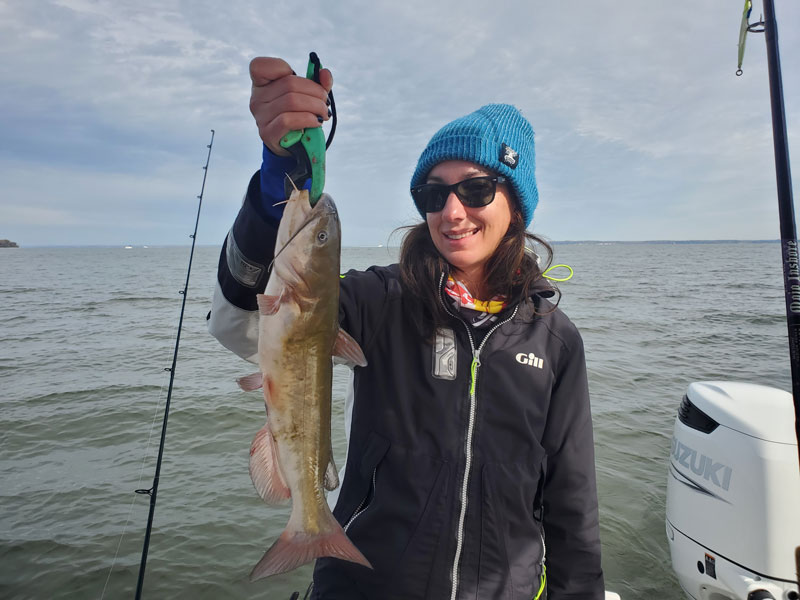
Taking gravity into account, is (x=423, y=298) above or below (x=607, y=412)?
above

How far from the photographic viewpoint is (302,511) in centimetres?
180

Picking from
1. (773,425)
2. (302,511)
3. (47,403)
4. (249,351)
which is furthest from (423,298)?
(47,403)

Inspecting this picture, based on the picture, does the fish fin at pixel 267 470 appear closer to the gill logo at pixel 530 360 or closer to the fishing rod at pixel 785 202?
the gill logo at pixel 530 360

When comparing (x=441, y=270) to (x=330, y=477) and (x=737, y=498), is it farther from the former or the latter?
(x=737, y=498)

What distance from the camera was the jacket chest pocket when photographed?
2014 millimetres

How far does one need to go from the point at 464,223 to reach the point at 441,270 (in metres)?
0.26

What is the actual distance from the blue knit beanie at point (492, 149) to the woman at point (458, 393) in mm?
11

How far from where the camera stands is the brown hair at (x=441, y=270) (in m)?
2.33

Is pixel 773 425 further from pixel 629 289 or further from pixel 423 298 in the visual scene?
pixel 629 289

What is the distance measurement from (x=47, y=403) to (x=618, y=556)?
10.00 m

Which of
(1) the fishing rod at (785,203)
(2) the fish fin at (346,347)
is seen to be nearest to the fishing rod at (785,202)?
(1) the fishing rod at (785,203)

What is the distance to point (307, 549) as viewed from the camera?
175 centimetres

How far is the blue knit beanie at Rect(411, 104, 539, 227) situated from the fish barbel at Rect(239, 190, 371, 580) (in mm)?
1009

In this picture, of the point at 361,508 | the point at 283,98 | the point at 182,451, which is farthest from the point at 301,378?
the point at 182,451
